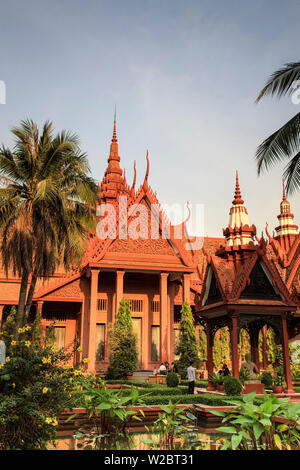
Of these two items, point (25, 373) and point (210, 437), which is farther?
point (210, 437)

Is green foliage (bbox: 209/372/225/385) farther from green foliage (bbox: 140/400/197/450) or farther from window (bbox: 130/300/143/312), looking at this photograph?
window (bbox: 130/300/143/312)

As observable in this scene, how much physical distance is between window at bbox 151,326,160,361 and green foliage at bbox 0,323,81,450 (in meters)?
18.8

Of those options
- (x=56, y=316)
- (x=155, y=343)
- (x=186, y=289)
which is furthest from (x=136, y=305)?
(x=56, y=316)

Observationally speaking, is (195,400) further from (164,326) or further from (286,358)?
(164,326)

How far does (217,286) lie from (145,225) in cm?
1101

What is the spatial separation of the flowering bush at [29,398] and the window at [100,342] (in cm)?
1814

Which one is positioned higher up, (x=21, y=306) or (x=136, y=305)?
(x=136, y=305)

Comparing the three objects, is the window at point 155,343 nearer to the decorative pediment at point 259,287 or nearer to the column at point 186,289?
the column at point 186,289

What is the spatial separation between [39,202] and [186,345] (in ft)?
37.1

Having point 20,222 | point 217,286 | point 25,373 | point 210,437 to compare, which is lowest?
point 210,437

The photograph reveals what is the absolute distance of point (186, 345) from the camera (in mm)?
21156
